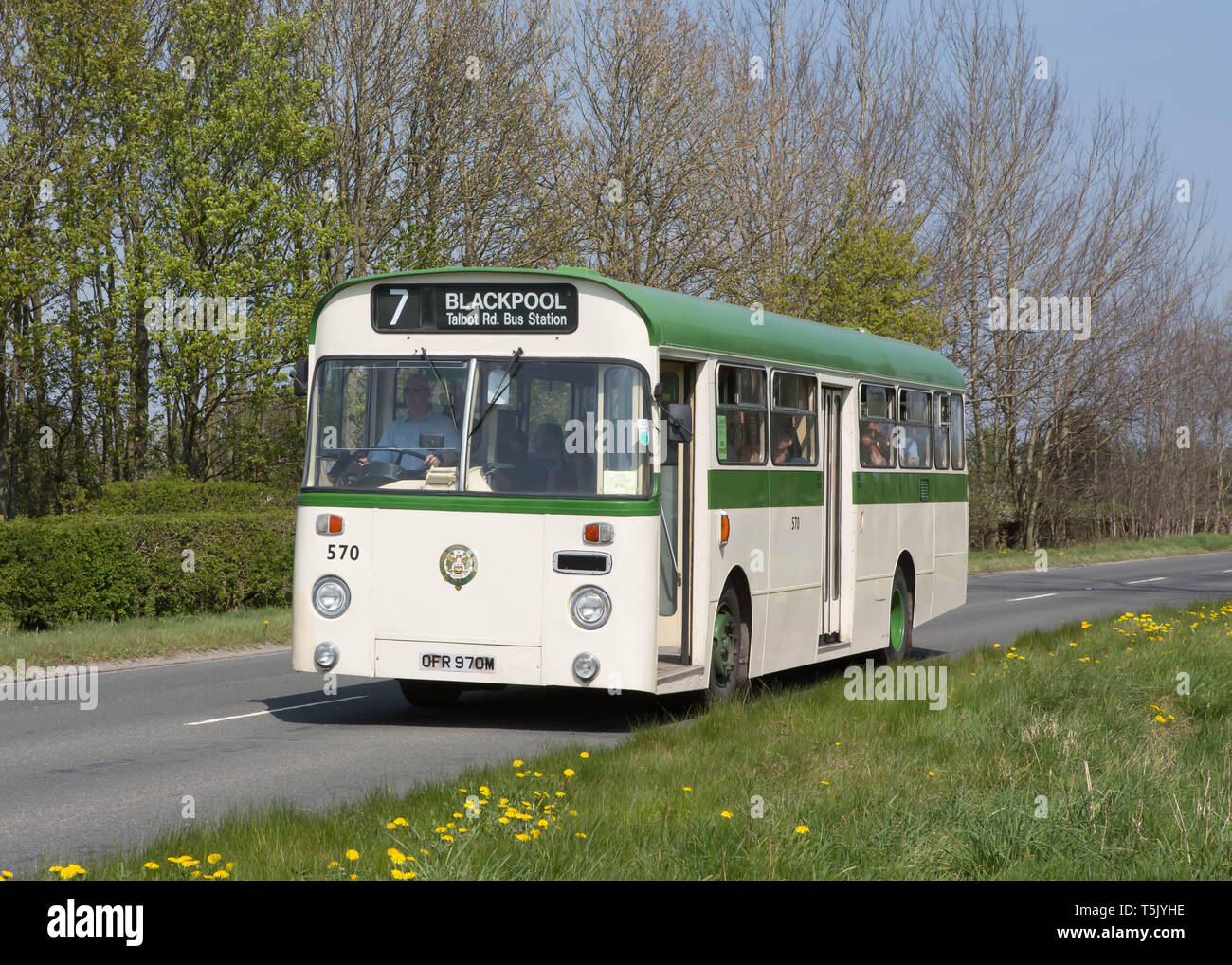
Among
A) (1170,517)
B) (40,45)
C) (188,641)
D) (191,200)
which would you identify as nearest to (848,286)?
(191,200)

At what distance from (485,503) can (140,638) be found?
779 centimetres

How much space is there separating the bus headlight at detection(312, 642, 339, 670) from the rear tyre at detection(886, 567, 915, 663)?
6913 millimetres

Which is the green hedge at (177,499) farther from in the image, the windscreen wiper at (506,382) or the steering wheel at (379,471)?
the windscreen wiper at (506,382)

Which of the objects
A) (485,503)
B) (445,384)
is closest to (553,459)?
(485,503)

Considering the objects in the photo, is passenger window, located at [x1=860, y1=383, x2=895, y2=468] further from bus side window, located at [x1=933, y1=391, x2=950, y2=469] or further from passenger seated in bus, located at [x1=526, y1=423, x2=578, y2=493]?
passenger seated in bus, located at [x1=526, y1=423, x2=578, y2=493]

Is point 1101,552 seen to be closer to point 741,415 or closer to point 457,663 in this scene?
point 741,415

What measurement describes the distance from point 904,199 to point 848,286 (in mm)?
11115

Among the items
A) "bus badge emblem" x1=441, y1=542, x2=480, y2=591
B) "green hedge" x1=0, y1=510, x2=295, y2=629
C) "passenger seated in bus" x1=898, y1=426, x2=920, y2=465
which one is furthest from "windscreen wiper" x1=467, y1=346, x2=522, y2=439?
"green hedge" x1=0, y1=510, x2=295, y2=629

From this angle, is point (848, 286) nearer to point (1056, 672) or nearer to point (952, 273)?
point (952, 273)

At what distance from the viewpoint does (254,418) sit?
32500mm

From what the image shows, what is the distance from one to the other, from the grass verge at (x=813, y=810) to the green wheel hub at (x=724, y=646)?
0.92 m

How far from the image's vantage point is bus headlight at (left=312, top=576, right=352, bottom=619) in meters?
11.1

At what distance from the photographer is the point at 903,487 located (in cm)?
1614
